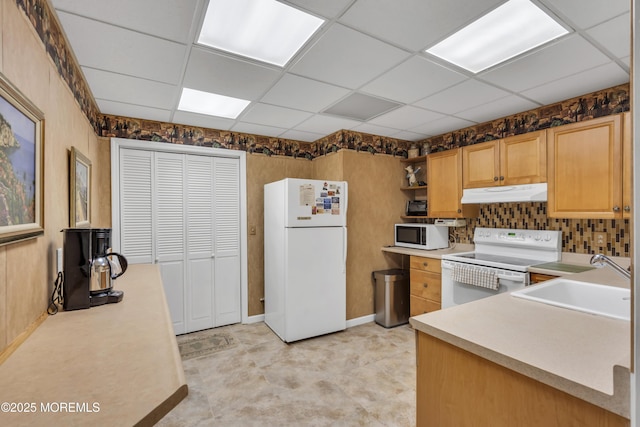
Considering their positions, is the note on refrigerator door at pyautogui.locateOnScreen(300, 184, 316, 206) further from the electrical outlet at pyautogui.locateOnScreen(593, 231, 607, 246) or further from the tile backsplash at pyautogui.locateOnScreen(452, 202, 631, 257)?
the electrical outlet at pyautogui.locateOnScreen(593, 231, 607, 246)

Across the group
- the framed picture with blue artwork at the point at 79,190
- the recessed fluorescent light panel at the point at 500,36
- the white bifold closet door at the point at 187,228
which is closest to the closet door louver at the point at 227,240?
the white bifold closet door at the point at 187,228

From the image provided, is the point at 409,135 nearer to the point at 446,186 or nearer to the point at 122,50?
the point at 446,186

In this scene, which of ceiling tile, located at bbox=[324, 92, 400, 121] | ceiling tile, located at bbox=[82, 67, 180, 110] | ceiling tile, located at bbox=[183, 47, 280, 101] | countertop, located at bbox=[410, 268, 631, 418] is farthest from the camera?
ceiling tile, located at bbox=[324, 92, 400, 121]

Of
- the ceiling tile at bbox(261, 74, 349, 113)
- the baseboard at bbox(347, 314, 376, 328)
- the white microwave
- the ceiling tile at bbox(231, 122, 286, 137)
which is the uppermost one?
the ceiling tile at bbox(261, 74, 349, 113)

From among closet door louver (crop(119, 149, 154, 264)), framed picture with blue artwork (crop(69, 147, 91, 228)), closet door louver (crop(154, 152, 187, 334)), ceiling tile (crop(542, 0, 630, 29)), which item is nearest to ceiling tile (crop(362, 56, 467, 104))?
ceiling tile (crop(542, 0, 630, 29))

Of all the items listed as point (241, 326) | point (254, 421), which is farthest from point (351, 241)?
point (254, 421)

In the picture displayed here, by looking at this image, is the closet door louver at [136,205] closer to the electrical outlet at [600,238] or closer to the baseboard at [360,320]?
the baseboard at [360,320]

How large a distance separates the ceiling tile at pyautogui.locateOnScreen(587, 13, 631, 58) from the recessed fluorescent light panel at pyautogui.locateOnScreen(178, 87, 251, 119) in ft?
8.01

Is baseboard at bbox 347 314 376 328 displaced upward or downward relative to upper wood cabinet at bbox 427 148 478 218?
downward

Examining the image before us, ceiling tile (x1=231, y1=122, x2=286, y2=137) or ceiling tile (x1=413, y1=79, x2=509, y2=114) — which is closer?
ceiling tile (x1=413, y1=79, x2=509, y2=114)

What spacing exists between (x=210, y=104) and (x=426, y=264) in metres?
2.81

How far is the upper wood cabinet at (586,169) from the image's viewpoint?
2338 millimetres

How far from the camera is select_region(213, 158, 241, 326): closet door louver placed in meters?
3.71

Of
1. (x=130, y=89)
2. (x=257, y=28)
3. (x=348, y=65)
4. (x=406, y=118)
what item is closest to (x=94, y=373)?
(x=257, y=28)
